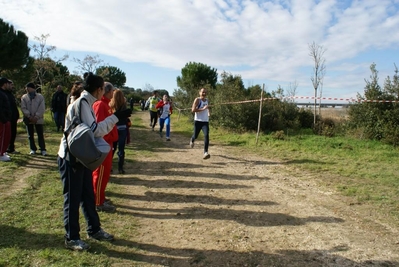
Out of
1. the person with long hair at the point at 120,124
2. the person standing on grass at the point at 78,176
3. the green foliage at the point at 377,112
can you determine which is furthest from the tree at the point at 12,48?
the green foliage at the point at 377,112

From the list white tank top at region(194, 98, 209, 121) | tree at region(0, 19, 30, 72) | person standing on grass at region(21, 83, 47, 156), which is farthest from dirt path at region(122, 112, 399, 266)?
tree at region(0, 19, 30, 72)

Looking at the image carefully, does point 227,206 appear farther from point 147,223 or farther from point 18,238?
point 18,238

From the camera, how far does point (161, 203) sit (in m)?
4.61

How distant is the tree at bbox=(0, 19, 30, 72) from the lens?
14.9 meters

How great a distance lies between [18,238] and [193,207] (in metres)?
2.18

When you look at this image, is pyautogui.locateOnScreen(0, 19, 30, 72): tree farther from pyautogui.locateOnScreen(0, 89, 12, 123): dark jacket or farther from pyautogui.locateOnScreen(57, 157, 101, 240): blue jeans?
pyautogui.locateOnScreen(57, 157, 101, 240): blue jeans

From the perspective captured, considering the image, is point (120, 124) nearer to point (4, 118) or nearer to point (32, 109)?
point (4, 118)

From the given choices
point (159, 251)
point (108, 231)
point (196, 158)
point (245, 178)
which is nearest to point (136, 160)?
point (196, 158)

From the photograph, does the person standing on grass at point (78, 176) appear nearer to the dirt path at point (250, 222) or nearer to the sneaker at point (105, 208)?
the dirt path at point (250, 222)

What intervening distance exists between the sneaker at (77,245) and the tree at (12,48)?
15.0 metres

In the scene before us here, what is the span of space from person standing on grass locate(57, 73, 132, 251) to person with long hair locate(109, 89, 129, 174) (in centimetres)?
167

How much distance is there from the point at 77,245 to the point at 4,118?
459 centimetres

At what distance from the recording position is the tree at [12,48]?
14.9 meters

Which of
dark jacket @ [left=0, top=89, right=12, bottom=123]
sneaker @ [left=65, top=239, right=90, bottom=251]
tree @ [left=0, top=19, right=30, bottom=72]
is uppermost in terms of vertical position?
tree @ [left=0, top=19, right=30, bottom=72]
